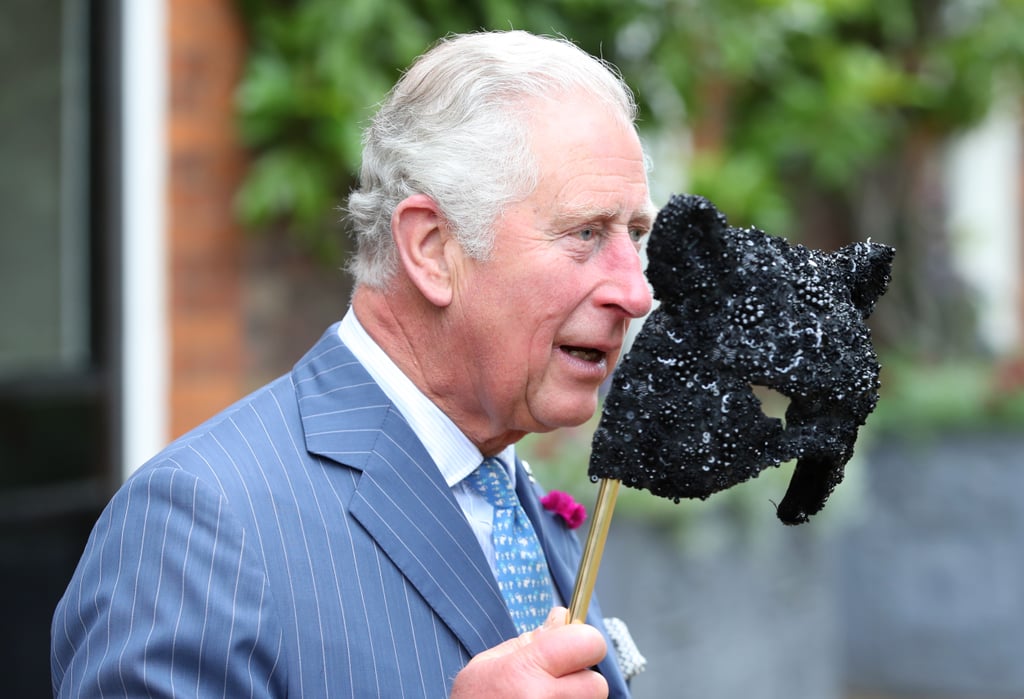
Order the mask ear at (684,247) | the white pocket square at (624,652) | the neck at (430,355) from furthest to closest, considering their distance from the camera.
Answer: the white pocket square at (624,652) < the neck at (430,355) < the mask ear at (684,247)

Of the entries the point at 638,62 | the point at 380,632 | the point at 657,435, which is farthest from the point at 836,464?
the point at 638,62

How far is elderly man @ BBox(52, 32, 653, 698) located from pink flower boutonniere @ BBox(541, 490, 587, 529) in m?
0.11

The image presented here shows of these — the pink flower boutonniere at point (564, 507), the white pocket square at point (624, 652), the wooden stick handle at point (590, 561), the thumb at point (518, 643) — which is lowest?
the white pocket square at point (624, 652)

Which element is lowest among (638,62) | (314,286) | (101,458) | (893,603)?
(893,603)

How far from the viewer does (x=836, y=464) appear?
175 centimetres

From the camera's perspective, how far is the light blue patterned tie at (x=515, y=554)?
1.90m

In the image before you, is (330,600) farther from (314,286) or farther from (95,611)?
(314,286)

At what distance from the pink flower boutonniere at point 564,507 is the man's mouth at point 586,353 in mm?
371

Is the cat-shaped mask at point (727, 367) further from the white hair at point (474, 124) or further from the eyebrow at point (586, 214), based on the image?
the white hair at point (474, 124)

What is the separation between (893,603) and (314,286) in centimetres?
404

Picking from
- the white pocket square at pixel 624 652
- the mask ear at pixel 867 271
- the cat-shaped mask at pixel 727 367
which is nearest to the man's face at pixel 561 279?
the cat-shaped mask at pixel 727 367

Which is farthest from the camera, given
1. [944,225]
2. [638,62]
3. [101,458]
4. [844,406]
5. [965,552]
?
[944,225]

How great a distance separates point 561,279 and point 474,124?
25 centimetres

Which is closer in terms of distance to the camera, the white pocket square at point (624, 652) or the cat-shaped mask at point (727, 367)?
the cat-shaped mask at point (727, 367)
